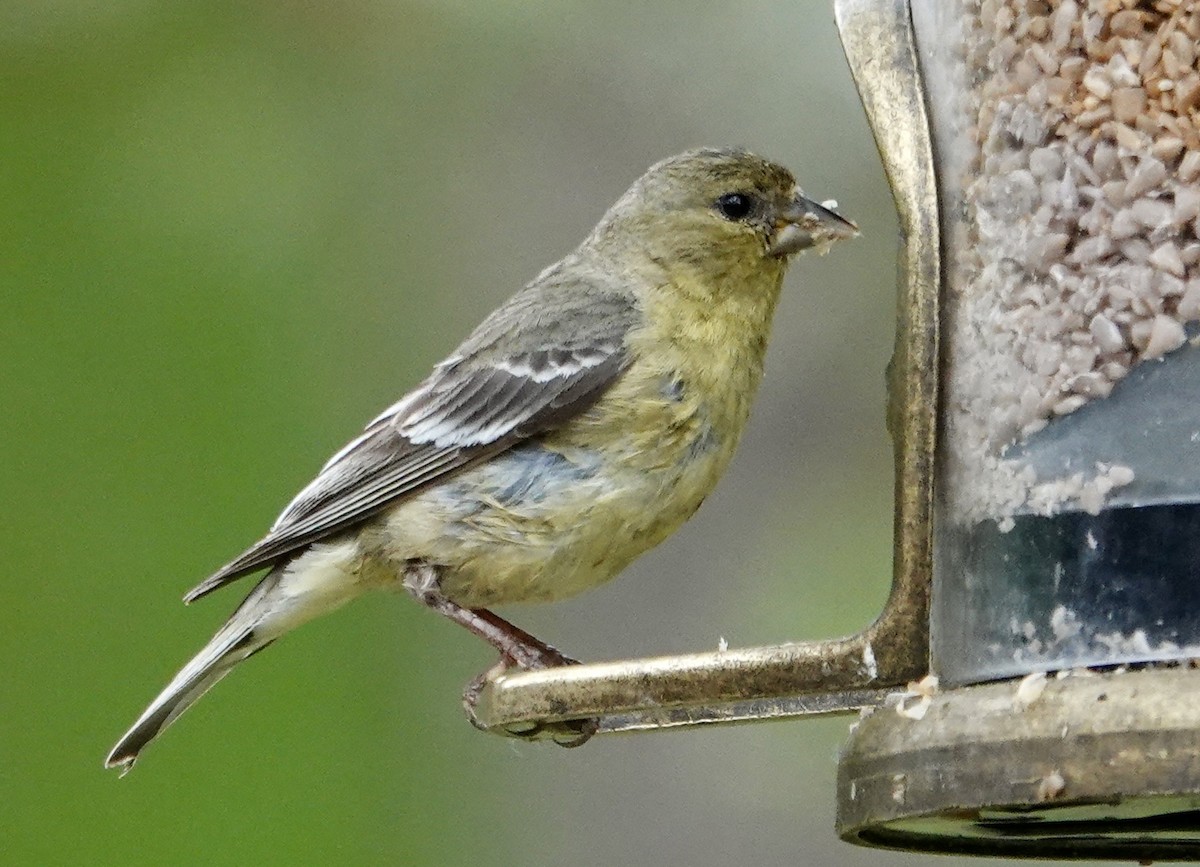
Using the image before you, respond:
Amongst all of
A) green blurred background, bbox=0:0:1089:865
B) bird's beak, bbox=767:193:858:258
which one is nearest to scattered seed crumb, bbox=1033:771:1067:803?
bird's beak, bbox=767:193:858:258

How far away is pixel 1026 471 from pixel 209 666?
2.84 metres

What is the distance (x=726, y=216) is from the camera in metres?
4.99

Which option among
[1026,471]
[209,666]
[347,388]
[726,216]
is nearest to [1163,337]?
[1026,471]

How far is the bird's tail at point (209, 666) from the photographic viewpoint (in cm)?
505

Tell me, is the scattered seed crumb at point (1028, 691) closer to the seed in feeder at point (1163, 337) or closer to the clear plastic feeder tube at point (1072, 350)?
the clear plastic feeder tube at point (1072, 350)

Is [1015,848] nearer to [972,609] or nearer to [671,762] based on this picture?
[972,609]

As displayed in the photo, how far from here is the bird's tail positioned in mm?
5051

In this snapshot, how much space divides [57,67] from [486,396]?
106 inches

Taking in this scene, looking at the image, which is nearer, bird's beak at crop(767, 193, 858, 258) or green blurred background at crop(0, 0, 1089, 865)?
bird's beak at crop(767, 193, 858, 258)

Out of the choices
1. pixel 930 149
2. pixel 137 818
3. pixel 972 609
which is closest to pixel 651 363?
pixel 930 149

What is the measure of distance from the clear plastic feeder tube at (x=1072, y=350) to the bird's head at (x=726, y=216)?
4.55 ft

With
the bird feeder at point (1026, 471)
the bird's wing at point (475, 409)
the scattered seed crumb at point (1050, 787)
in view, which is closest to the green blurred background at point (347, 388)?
the bird's wing at point (475, 409)

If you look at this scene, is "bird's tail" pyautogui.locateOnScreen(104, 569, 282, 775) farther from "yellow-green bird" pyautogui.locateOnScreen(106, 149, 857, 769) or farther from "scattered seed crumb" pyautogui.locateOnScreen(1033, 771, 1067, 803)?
"scattered seed crumb" pyautogui.locateOnScreen(1033, 771, 1067, 803)

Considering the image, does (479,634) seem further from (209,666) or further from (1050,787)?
(1050,787)
